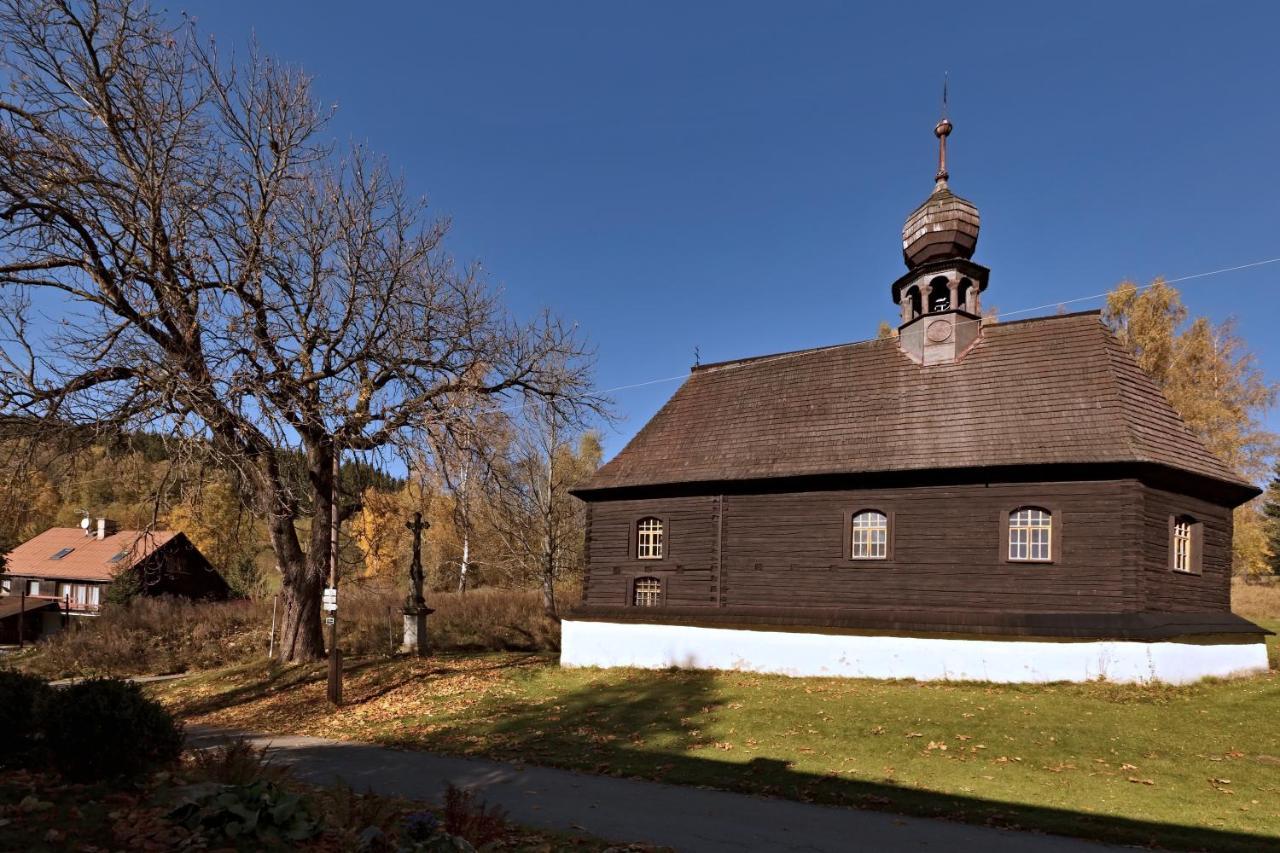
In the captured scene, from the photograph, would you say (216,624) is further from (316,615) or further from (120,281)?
(120,281)

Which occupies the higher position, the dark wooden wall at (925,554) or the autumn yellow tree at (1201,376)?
the autumn yellow tree at (1201,376)

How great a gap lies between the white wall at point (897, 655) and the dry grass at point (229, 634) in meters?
7.67

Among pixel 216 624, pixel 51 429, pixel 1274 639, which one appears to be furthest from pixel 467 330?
pixel 1274 639

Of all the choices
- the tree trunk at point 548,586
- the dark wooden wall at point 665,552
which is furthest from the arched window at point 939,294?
the tree trunk at point 548,586

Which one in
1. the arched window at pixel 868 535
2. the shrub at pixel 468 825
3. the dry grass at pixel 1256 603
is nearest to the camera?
the shrub at pixel 468 825

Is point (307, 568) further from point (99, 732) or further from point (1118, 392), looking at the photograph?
point (1118, 392)

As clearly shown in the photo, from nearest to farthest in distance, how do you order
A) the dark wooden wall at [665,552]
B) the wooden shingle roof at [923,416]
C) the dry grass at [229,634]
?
the wooden shingle roof at [923,416] → the dark wooden wall at [665,552] → the dry grass at [229,634]

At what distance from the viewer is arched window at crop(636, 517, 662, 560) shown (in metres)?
22.4

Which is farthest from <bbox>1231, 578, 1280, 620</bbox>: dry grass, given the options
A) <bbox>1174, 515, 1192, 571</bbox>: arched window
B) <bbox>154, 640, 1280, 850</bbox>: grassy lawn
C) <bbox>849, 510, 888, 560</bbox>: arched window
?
<bbox>849, 510, 888, 560</bbox>: arched window

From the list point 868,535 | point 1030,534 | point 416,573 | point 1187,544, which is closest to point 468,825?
point 868,535

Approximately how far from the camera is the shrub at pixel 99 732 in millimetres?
7168

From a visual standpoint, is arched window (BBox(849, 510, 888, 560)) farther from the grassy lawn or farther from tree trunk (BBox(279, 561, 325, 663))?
tree trunk (BBox(279, 561, 325, 663))

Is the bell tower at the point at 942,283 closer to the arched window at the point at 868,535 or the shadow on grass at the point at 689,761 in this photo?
the arched window at the point at 868,535

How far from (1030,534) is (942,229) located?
9308mm
